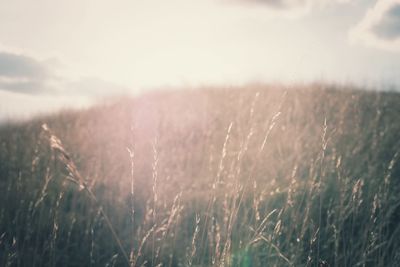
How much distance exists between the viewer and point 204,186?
4434 millimetres

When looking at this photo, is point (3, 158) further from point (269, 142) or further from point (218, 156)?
point (269, 142)

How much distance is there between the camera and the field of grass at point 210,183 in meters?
2.51

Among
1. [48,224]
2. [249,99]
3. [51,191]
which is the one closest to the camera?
[48,224]

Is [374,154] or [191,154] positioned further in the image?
[191,154]

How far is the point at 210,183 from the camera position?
425cm

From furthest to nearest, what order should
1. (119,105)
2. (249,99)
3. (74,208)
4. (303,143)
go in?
(119,105)
(249,99)
(303,143)
(74,208)

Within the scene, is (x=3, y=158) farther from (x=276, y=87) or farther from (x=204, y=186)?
(x=276, y=87)

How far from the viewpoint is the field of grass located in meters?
2.51

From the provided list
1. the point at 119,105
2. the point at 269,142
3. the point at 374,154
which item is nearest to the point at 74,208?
the point at 269,142

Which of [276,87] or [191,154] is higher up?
[276,87]

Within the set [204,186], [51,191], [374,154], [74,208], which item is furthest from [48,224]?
[374,154]

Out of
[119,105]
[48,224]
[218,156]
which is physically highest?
[119,105]

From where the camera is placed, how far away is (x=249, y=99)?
748 centimetres

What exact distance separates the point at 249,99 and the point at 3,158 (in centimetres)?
414
